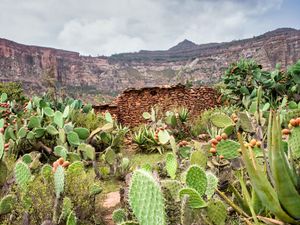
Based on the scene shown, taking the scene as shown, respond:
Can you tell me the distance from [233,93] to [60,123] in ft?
20.3

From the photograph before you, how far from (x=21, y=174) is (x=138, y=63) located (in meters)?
73.1

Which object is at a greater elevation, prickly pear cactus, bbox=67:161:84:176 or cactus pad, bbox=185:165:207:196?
cactus pad, bbox=185:165:207:196

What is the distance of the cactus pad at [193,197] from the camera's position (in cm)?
212

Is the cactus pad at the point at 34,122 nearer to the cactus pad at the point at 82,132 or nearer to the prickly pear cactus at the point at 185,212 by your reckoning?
the cactus pad at the point at 82,132

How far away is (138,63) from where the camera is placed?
7581cm

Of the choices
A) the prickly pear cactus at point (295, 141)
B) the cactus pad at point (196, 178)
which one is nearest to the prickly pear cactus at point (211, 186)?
the cactus pad at point (196, 178)

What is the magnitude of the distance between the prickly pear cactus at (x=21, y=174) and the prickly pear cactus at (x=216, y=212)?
5.71 feet

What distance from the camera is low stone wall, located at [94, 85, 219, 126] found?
12828 millimetres

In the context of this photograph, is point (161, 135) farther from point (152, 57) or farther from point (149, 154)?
point (152, 57)

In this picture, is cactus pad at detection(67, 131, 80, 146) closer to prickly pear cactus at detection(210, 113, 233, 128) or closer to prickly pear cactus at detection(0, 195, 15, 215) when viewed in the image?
prickly pear cactus at detection(210, 113, 233, 128)

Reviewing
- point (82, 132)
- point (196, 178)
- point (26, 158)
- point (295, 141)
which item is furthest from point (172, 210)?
point (82, 132)

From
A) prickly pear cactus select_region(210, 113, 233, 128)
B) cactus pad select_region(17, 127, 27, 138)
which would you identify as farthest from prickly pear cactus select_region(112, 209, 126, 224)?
cactus pad select_region(17, 127, 27, 138)

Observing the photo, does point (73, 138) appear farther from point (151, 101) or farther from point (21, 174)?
point (151, 101)

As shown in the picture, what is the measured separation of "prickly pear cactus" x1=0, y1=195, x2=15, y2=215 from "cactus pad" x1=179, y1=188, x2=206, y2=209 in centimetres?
165
